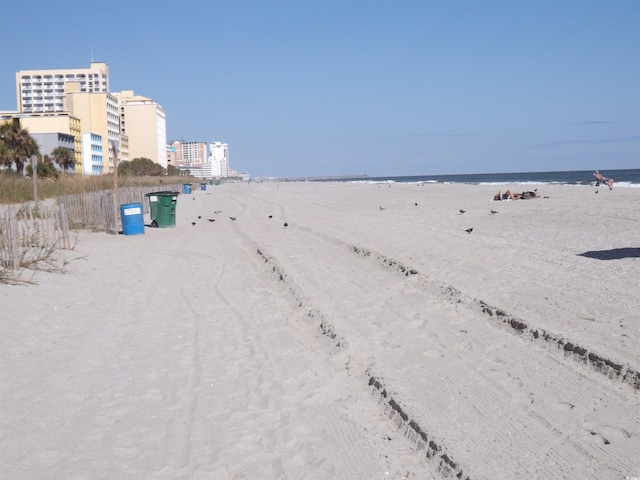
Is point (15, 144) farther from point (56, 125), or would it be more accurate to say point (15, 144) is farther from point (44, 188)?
point (56, 125)

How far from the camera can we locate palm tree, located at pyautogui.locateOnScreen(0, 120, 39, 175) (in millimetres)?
59375

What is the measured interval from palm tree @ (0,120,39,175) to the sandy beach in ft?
175

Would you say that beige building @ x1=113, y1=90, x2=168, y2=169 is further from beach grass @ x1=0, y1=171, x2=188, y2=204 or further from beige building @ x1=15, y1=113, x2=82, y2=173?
beach grass @ x1=0, y1=171, x2=188, y2=204

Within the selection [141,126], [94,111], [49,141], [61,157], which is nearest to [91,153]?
[94,111]

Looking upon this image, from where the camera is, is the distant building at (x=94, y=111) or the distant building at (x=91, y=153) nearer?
the distant building at (x=91, y=153)

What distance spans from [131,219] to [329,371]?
45.5 ft

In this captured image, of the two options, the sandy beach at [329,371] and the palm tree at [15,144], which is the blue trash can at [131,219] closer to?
the sandy beach at [329,371]

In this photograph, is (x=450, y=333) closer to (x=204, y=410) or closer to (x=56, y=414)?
(x=204, y=410)

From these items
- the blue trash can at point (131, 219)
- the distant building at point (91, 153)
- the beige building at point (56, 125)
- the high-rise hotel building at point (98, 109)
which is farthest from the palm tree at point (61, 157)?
the blue trash can at point (131, 219)

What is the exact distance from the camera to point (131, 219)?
730 inches

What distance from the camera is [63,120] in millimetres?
98688

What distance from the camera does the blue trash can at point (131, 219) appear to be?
18.5 m

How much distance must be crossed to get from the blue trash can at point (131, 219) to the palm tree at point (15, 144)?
45887mm

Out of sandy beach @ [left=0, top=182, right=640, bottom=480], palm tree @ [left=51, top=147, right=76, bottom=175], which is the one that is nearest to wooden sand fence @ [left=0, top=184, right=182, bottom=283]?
sandy beach @ [left=0, top=182, right=640, bottom=480]
